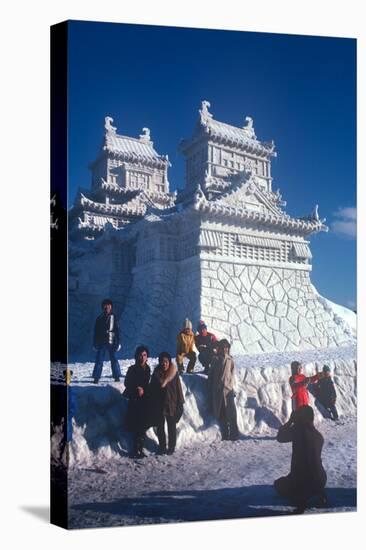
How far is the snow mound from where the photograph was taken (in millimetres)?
9180

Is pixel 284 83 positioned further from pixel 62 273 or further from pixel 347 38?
pixel 62 273

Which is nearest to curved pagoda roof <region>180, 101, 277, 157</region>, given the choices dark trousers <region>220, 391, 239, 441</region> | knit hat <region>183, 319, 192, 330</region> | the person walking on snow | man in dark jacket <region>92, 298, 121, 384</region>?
knit hat <region>183, 319, 192, 330</region>

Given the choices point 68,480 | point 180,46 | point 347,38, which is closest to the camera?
point 68,480

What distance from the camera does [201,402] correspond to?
9.91 meters

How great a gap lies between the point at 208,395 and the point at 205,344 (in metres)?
0.61

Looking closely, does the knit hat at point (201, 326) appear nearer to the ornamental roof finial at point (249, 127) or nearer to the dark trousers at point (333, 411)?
the dark trousers at point (333, 411)

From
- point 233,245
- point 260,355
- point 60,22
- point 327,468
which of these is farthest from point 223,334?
point 60,22

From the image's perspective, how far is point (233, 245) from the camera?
10938 millimetres

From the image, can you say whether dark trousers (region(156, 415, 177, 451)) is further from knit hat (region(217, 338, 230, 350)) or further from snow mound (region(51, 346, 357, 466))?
knit hat (region(217, 338, 230, 350))

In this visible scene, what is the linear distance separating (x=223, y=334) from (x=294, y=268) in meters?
1.64

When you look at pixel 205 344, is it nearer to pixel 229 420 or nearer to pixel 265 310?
pixel 229 420

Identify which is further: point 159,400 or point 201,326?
A: point 201,326

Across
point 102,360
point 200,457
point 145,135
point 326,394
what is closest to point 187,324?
point 102,360

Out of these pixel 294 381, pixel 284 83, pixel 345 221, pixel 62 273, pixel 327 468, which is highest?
pixel 284 83
